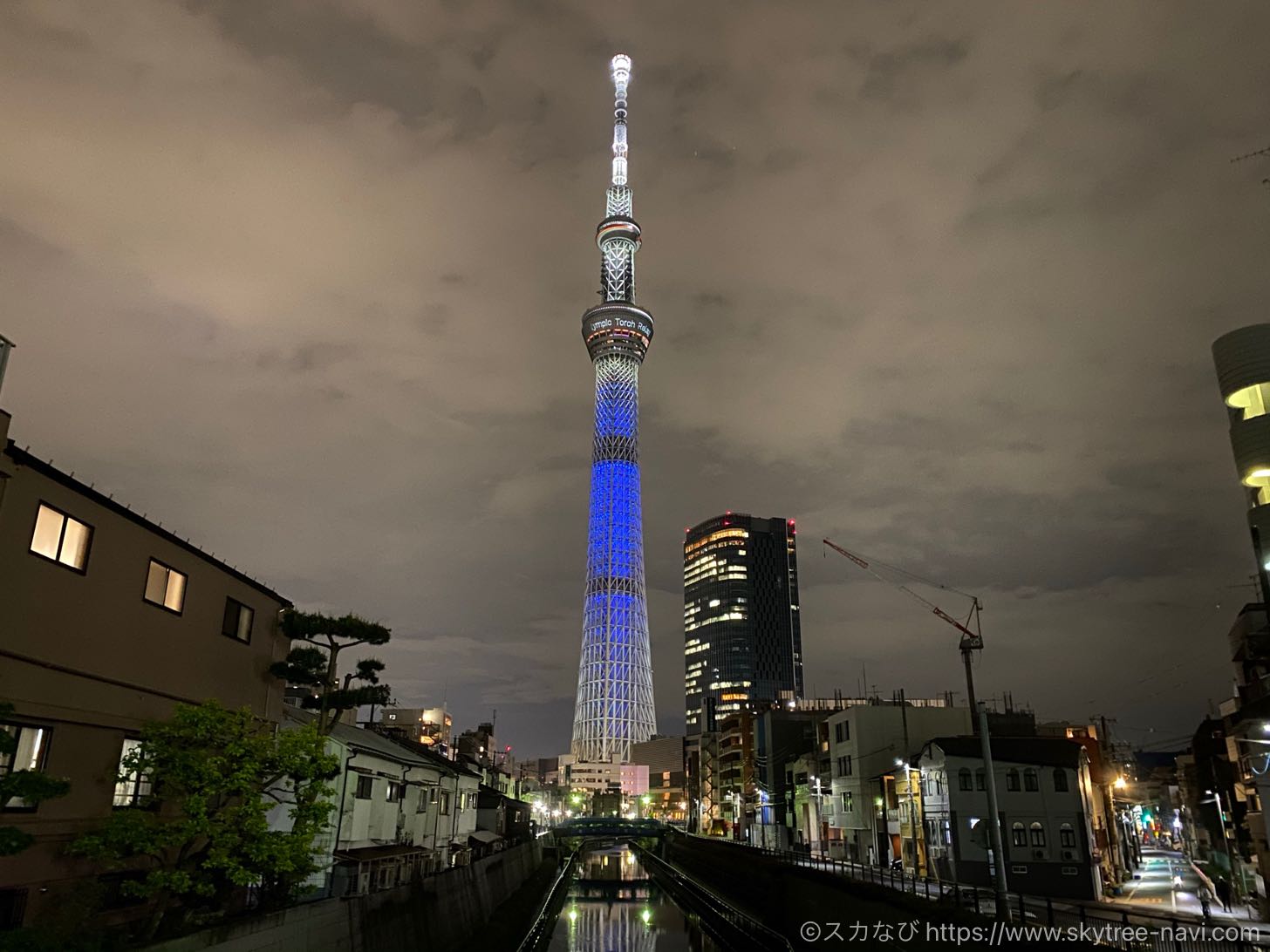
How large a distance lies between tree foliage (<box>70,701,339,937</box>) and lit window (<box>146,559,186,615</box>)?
12.3ft

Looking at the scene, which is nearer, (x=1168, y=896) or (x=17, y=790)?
(x=17, y=790)

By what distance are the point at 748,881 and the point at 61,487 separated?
40.0 m

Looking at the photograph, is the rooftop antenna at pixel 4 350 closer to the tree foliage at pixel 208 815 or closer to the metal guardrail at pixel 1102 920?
the tree foliage at pixel 208 815

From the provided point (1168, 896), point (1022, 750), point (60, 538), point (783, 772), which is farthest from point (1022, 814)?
point (783, 772)

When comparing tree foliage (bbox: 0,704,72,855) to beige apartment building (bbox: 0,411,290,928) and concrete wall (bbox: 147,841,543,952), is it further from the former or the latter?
concrete wall (bbox: 147,841,543,952)

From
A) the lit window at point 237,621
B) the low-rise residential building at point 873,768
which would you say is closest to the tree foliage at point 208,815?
the lit window at point 237,621

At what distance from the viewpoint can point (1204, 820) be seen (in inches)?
2196

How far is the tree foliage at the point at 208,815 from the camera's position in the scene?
1500 cm

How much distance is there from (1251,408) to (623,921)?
42.8 m

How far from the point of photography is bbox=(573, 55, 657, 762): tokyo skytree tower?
425 feet

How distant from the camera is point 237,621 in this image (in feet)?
76.2

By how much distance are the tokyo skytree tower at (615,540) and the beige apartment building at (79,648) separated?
109m

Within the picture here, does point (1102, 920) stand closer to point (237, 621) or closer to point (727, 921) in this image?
point (237, 621)

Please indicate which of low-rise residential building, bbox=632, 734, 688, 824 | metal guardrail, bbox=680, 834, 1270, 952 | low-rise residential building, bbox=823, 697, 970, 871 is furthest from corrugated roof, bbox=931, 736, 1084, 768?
low-rise residential building, bbox=632, 734, 688, 824
